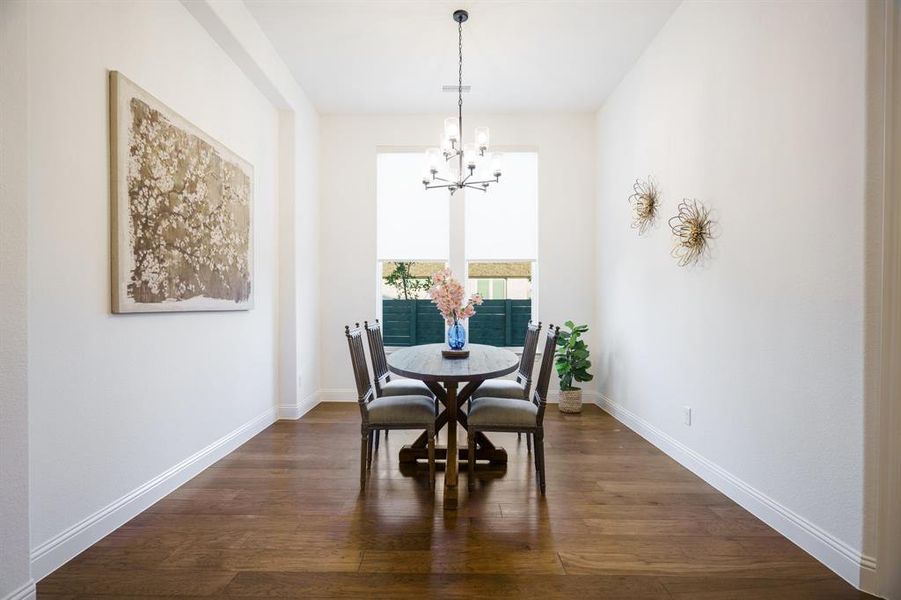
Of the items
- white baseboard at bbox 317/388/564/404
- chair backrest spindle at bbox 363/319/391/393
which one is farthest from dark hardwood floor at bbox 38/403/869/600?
white baseboard at bbox 317/388/564/404

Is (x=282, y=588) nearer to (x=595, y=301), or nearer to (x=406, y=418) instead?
(x=406, y=418)

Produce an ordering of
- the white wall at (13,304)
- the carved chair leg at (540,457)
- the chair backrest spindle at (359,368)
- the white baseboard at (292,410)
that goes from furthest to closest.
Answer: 1. the white baseboard at (292,410)
2. the chair backrest spindle at (359,368)
3. the carved chair leg at (540,457)
4. the white wall at (13,304)

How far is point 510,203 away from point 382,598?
4.08 m

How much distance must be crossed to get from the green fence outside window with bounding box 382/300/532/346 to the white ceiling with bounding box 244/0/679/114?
84.0 inches

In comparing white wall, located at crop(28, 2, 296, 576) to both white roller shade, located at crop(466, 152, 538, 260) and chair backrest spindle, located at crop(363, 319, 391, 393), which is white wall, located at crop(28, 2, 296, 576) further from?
white roller shade, located at crop(466, 152, 538, 260)

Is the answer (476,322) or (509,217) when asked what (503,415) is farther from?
(509,217)

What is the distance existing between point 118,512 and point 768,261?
137 inches

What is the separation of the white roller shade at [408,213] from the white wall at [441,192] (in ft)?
0.41

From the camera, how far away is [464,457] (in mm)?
3061

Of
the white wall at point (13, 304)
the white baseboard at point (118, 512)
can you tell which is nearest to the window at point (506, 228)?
the white baseboard at point (118, 512)

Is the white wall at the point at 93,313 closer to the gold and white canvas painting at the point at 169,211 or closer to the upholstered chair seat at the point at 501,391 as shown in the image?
the gold and white canvas painting at the point at 169,211

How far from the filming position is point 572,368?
4.50 m

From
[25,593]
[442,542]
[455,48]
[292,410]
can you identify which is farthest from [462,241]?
[25,593]

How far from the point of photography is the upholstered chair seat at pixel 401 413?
8.71ft
